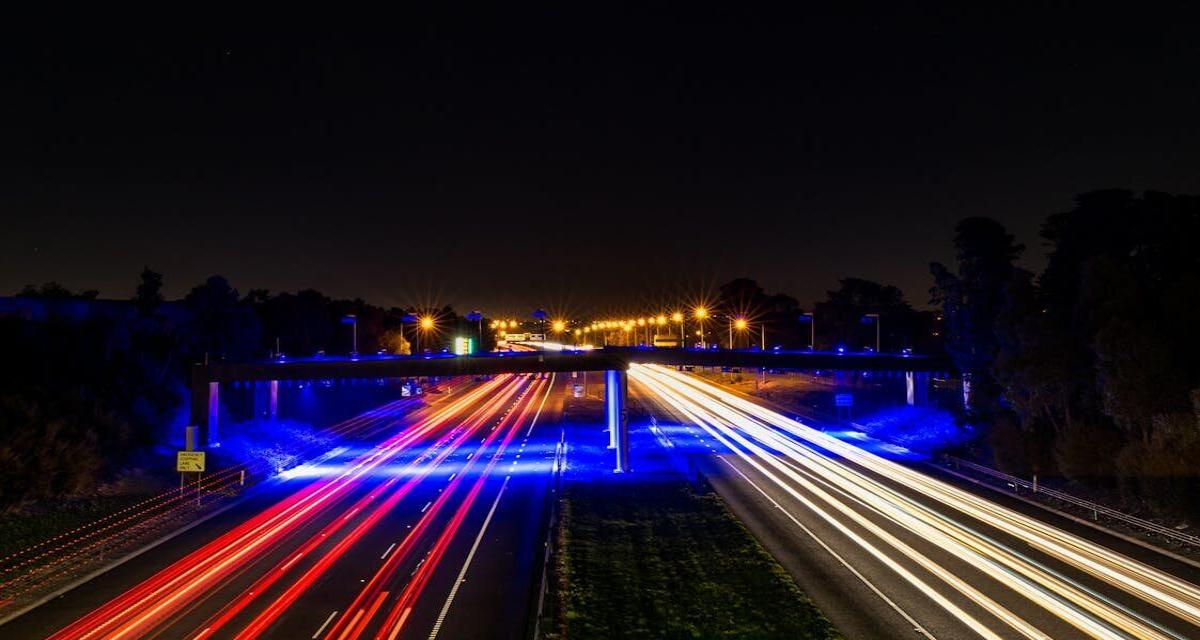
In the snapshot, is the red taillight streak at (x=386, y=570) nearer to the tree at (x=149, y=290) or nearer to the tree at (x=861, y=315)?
the tree at (x=149, y=290)

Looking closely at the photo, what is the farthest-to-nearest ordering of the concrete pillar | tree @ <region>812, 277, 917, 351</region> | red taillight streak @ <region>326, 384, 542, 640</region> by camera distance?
tree @ <region>812, 277, 917, 351</region>, the concrete pillar, red taillight streak @ <region>326, 384, 542, 640</region>

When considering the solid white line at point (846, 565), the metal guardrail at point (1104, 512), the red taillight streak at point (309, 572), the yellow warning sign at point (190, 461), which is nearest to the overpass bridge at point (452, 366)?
the red taillight streak at point (309, 572)

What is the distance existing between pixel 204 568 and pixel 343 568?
4.89m

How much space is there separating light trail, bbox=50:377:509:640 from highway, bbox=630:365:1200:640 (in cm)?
1913

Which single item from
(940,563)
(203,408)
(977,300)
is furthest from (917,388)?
(203,408)

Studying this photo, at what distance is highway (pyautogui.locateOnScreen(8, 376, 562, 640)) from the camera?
22.3m

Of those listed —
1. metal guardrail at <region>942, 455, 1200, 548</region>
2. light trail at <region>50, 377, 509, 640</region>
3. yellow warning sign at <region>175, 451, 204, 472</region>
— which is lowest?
light trail at <region>50, 377, 509, 640</region>

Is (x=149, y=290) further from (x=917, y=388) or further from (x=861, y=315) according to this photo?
(x=861, y=315)

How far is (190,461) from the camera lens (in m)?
42.9

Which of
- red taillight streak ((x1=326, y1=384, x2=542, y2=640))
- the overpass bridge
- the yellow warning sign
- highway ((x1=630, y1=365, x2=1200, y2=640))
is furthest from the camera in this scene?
the overpass bridge

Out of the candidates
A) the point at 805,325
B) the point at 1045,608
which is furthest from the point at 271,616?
the point at 805,325

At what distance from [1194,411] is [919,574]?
17.9m

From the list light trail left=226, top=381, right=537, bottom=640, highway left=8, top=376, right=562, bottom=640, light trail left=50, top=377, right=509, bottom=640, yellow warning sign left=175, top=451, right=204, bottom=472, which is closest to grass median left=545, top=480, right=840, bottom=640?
highway left=8, top=376, right=562, bottom=640

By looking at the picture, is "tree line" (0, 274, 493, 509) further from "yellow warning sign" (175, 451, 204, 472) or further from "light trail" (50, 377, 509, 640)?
"light trail" (50, 377, 509, 640)
